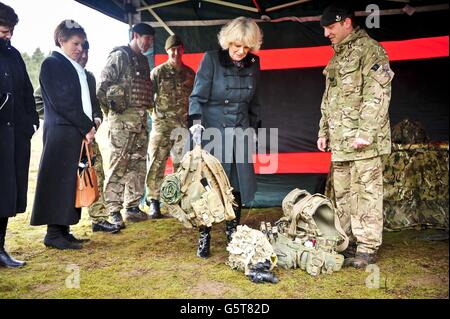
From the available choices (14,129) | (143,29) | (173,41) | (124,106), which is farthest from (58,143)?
(173,41)

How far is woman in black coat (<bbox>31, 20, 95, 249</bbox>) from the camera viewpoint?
11.8ft

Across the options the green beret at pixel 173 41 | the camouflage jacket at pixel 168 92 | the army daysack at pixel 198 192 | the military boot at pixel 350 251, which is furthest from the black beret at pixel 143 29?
the military boot at pixel 350 251

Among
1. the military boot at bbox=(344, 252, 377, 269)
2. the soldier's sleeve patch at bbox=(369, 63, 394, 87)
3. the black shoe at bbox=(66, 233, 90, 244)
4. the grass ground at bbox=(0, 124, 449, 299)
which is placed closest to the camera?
the grass ground at bbox=(0, 124, 449, 299)

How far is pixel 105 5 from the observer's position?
16.3ft

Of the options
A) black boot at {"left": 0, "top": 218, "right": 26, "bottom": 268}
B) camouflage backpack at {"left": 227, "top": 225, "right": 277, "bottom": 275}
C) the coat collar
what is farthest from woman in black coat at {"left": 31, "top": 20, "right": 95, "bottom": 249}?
camouflage backpack at {"left": 227, "top": 225, "right": 277, "bottom": 275}

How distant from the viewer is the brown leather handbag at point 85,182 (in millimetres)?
3670

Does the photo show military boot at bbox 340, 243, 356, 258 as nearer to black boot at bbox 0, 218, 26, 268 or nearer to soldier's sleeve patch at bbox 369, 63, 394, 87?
soldier's sleeve patch at bbox 369, 63, 394, 87

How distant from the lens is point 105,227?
453cm

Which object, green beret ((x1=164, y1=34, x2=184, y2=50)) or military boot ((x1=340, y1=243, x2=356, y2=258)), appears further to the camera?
green beret ((x1=164, y1=34, x2=184, y2=50))

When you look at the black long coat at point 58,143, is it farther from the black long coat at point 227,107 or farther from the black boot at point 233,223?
the black boot at point 233,223

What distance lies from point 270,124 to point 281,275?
2.85 metres

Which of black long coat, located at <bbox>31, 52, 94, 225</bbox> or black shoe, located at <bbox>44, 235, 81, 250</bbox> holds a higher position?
black long coat, located at <bbox>31, 52, 94, 225</bbox>

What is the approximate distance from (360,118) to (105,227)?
9.22 feet

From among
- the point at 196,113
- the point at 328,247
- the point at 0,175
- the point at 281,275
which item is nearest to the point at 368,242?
the point at 328,247
